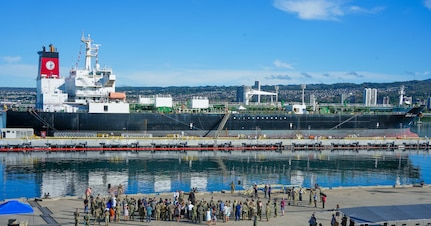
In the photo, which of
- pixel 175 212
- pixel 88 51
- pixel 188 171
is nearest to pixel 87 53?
pixel 88 51

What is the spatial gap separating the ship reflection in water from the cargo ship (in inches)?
269

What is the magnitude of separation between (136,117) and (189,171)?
1742 centimetres

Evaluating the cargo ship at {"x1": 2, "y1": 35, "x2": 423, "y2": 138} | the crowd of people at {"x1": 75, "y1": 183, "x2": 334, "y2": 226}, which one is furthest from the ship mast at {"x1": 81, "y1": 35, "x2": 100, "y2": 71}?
the crowd of people at {"x1": 75, "y1": 183, "x2": 334, "y2": 226}

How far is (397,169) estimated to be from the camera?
43.8 metres

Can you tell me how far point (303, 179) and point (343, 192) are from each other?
31.7ft

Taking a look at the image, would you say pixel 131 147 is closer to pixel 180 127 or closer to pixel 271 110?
pixel 180 127

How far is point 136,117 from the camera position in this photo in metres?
54.7

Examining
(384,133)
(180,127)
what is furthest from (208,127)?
(384,133)

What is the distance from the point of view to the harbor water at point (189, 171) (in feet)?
A: 107

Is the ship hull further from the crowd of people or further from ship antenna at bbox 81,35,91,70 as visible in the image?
the crowd of people

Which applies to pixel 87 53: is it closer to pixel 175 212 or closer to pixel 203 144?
pixel 203 144

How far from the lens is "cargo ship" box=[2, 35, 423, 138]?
2069 inches

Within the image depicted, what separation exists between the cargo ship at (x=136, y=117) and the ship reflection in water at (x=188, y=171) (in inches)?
269

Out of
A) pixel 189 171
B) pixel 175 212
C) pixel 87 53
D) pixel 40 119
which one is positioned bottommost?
pixel 189 171
